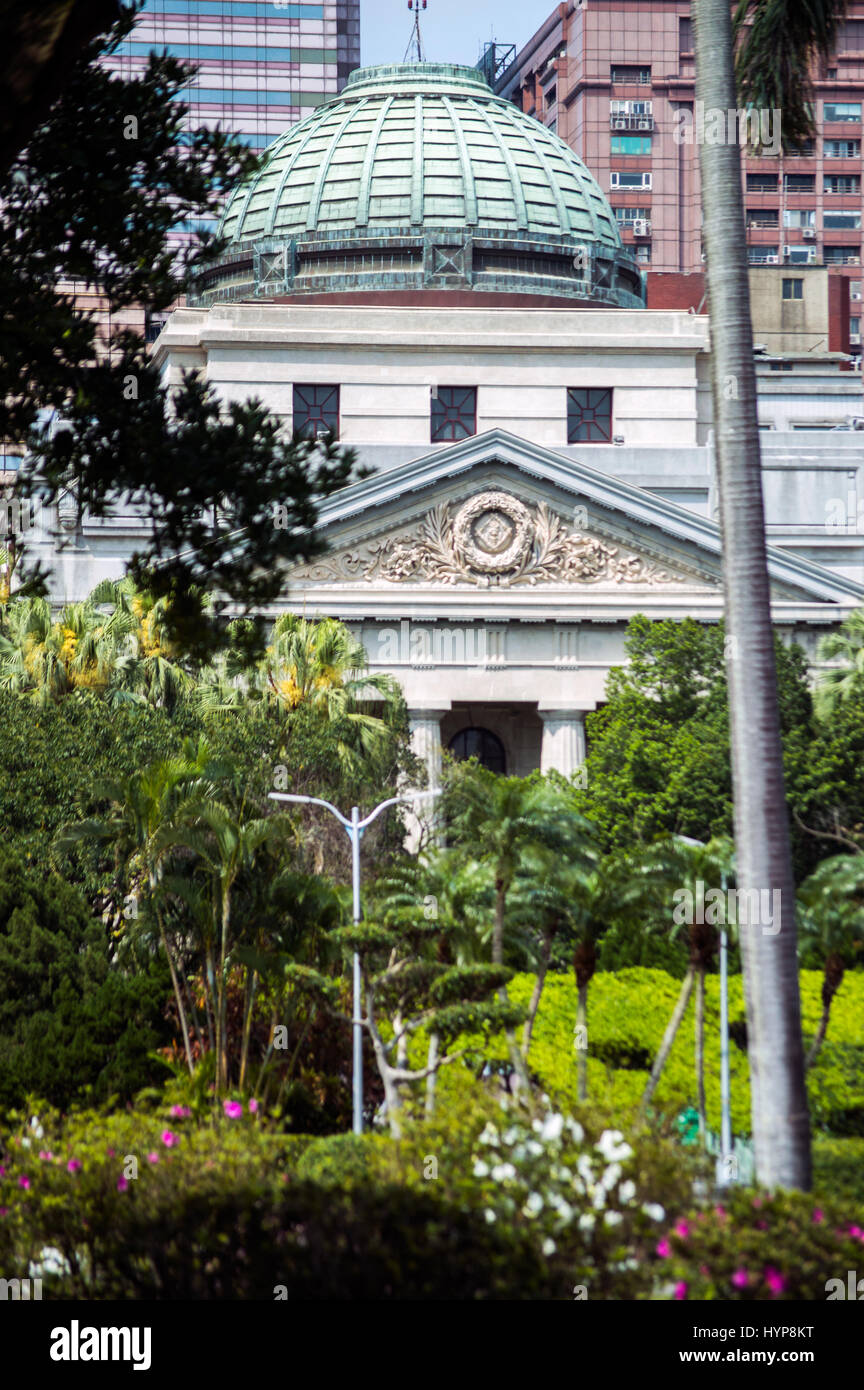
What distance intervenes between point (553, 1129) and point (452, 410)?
5513 cm

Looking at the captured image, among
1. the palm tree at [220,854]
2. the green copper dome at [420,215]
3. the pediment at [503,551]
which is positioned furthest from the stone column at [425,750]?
the green copper dome at [420,215]

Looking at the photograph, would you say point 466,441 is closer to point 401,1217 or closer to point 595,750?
point 595,750

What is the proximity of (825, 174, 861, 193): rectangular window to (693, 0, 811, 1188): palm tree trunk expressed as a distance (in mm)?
109527

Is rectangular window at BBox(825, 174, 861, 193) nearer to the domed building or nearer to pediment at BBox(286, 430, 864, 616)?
the domed building

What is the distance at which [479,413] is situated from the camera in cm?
6881

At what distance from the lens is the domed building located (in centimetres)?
5666

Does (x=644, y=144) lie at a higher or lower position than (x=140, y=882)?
higher

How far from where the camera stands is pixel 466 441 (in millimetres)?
55781

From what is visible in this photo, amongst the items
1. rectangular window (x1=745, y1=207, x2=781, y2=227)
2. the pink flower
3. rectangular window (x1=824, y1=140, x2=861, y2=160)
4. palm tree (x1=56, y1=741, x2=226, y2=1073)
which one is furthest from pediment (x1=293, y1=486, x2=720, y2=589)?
rectangular window (x1=824, y1=140, x2=861, y2=160)

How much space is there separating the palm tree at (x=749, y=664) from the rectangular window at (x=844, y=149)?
110518 millimetres

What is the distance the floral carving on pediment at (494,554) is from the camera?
56969 millimetres

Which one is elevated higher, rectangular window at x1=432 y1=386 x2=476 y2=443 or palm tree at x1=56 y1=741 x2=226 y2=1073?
rectangular window at x1=432 y1=386 x2=476 y2=443

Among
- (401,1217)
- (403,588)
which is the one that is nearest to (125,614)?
(403,588)
